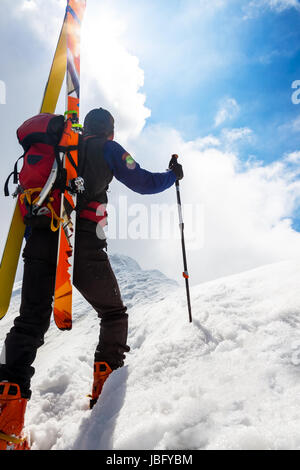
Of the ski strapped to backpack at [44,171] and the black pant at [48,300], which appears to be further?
the ski strapped to backpack at [44,171]

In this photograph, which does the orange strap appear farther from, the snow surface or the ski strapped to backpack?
the snow surface

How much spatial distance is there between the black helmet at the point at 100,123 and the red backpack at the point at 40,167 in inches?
13.2

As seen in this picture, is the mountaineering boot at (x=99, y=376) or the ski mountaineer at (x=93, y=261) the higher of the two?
the ski mountaineer at (x=93, y=261)

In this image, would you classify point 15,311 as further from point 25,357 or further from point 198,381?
point 198,381

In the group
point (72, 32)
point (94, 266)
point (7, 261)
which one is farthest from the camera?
point (72, 32)

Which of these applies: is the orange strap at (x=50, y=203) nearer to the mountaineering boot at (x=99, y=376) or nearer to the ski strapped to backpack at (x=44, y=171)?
the ski strapped to backpack at (x=44, y=171)

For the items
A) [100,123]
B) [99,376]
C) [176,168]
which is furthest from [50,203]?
[99,376]

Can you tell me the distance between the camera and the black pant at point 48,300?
78.7 inches

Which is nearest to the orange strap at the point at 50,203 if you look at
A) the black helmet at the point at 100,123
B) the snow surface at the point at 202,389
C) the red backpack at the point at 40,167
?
the red backpack at the point at 40,167

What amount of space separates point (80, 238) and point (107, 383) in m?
1.25

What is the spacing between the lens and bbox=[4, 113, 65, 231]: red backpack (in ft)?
7.48
